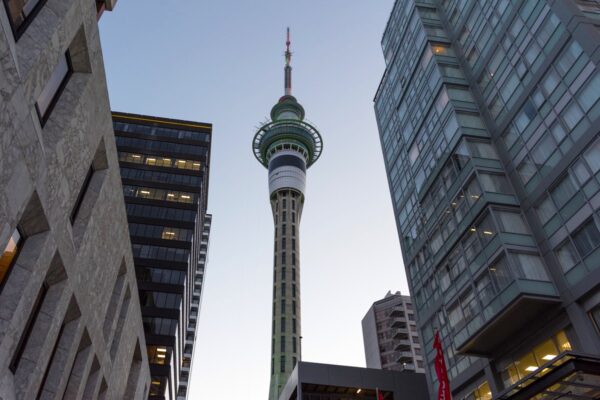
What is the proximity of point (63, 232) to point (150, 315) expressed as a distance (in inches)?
2176

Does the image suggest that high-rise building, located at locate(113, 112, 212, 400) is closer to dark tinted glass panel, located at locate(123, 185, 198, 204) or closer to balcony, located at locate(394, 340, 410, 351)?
dark tinted glass panel, located at locate(123, 185, 198, 204)

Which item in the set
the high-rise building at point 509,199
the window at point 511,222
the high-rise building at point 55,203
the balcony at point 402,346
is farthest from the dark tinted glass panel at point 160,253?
the window at point 511,222

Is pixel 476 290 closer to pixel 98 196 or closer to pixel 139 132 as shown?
pixel 98 196

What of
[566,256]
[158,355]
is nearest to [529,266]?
[566,256]

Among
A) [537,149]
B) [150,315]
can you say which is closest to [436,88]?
[537,149]

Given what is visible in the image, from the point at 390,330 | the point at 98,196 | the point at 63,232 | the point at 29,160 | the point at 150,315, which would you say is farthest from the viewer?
the point at 390,330

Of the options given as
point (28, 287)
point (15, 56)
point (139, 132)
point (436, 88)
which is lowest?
point (28, 287)

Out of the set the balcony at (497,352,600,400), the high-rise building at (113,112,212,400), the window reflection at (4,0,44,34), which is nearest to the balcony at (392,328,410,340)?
the high-rise building at (113,112,212,400)

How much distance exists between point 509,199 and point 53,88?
26.5 metres

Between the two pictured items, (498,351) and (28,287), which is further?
(498,351)

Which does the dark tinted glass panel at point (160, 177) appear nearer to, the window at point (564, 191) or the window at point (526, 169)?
the window at point (526, 169)

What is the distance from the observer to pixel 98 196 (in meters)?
21.8

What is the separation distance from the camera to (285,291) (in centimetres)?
10250

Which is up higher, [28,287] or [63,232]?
[63,232]
